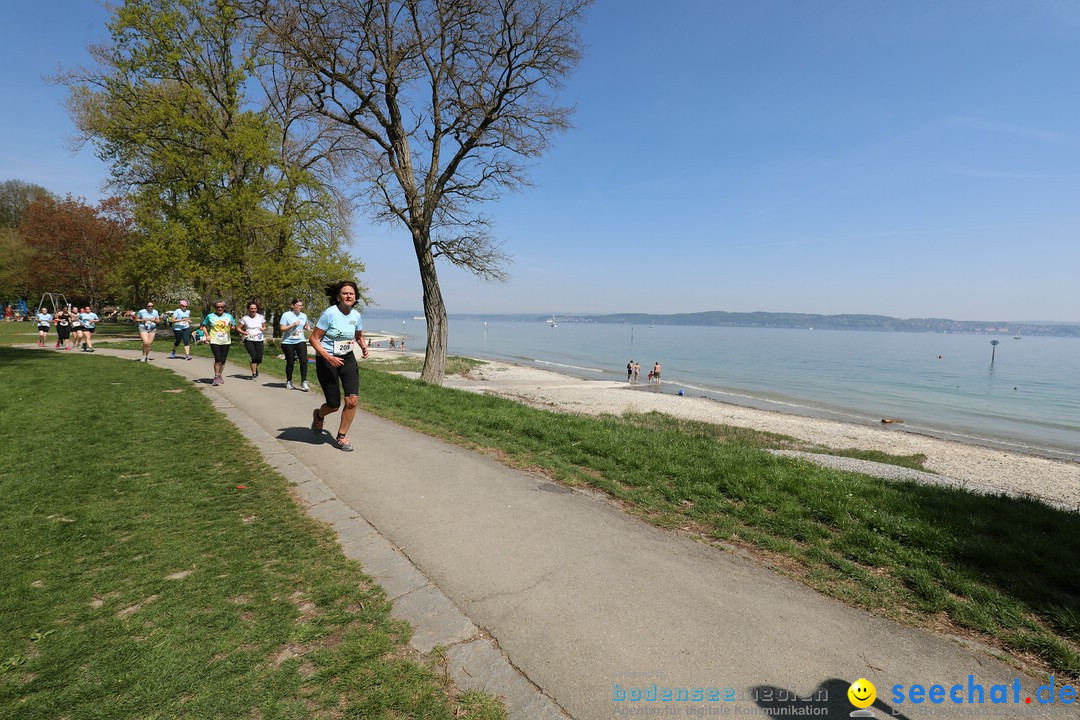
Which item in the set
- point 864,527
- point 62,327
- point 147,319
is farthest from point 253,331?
point 62,327

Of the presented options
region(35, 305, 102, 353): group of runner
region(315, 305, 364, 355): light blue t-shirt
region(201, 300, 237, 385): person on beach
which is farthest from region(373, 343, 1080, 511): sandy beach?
region(35, 305, 102, 353): group of runner

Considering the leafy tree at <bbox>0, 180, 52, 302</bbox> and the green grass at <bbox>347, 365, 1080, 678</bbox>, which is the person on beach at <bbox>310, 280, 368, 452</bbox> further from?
the leafy tree at <bbox>0, 180, 52, 302</bbox>

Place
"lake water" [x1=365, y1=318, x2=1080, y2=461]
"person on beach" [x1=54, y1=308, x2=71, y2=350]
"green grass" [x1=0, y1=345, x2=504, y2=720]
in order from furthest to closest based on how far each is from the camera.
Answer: "lake water" [x1=365, y1=318, x2=1080, y2=461] → "person on beach" [x1=54, y1=308, x2=71, y2=350] → "green grass" [x1=0, y1=345, x2=504, y2=720]

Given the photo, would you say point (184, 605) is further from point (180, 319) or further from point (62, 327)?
point (62, 327)

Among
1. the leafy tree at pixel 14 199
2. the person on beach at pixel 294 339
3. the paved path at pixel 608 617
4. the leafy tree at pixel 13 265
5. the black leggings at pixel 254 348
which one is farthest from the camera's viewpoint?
the leafy tree at pixel 14 199

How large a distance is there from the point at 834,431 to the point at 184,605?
74.2 feet

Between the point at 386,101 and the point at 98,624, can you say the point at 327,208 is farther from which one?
the point at 98,624

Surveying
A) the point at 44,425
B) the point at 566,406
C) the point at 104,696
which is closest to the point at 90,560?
the point at 104,696

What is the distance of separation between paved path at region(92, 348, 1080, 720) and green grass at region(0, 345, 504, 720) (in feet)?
0.90

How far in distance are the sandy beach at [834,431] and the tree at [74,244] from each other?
105 feet

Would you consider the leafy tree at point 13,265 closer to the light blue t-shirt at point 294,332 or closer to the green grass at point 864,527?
the light blue t-shirt at point 294,332

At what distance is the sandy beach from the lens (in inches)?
513

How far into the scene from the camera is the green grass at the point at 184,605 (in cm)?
223

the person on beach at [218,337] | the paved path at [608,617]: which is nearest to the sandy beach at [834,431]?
the person on beach at [218,337]
